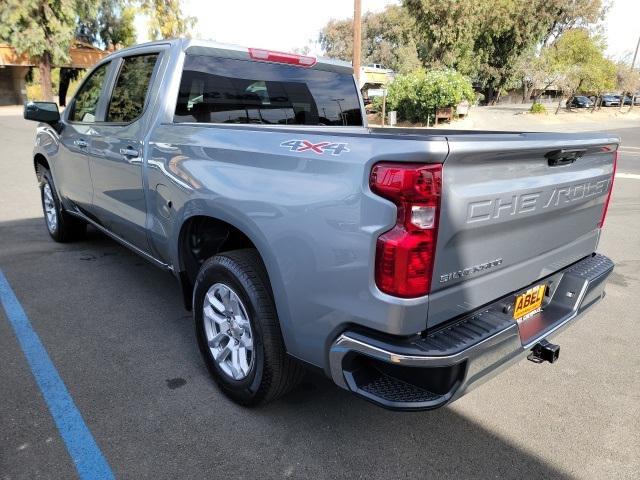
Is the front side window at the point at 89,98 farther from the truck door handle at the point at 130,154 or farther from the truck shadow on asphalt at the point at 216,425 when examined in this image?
the truck shadow on asphalt at the point at 216,425

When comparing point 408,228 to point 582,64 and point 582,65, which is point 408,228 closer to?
point 582,65

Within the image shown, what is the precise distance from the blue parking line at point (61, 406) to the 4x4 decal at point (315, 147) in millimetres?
1653

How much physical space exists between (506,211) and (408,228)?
1.68 ft

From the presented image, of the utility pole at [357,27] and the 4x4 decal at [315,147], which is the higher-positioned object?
the utility pole at [357,27]

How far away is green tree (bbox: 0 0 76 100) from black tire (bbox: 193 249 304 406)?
40128 mm

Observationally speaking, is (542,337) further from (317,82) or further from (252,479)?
(317,82)

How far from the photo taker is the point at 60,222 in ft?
17.6

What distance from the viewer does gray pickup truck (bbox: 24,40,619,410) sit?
1.86 meters

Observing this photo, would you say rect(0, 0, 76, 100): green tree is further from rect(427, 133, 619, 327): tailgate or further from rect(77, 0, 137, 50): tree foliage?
rect(427, 133, 619, 327): tailgate

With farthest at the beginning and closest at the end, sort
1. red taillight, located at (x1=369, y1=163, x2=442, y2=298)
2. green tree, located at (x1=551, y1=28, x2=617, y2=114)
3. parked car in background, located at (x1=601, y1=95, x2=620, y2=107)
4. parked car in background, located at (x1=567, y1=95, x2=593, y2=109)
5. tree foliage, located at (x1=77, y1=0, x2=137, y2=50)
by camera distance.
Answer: parked car in background, located at (x1=601, y1=95, x2=620, y2=107) → parked car in background, located at (x1=567, y1=95, x2=593, y2=109) → tree foliage, located at (x1=77, y1=0, x2=137, y2=50) → green tree, located at (x1=551, y1=28, x2=617, y2=114) → red taillight, located at (x1=369, y1=163, x2=442, y2=298)

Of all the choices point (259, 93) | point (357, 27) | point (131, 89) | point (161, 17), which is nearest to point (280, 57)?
point (259, 93)

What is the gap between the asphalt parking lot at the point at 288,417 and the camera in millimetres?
2324

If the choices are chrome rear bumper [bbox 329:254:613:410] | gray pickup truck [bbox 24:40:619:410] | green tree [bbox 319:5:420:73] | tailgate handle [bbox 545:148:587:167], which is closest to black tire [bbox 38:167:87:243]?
gray pickup truck [bbox 24:40:619:410]

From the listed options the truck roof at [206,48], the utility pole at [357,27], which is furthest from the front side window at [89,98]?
the utility pole at [357,27]
